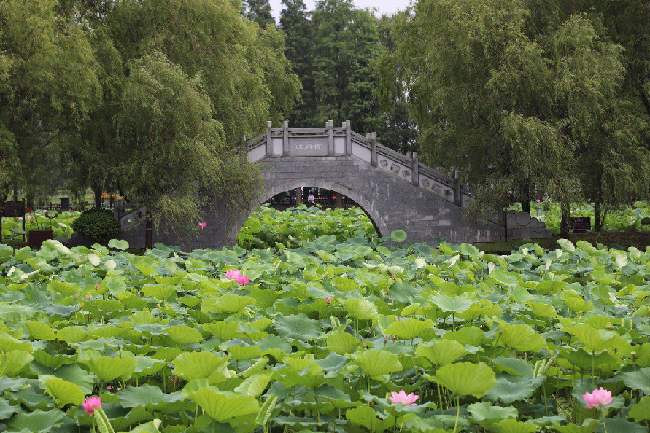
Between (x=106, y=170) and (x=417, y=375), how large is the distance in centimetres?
1593

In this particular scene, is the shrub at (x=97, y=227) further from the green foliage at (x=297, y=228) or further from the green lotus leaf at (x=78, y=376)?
the green lotus leaf at (x=78, y=376)

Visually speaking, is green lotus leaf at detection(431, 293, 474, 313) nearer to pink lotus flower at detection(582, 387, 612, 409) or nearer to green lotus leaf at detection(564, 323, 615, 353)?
green lotus leaf at detection(564, 323, 615, 353)

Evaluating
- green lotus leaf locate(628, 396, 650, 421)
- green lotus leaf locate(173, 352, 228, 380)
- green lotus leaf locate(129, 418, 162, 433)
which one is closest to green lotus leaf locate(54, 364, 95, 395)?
green lotus leaf locate(173, 352, 228, 380)

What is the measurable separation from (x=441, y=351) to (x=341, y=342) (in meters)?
0.67

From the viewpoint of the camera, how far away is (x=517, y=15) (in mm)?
18328

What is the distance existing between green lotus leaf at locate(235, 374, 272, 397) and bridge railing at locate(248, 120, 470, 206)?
58.9ft

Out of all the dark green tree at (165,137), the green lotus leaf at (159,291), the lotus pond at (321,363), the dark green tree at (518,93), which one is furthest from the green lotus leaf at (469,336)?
the dark green tree at (165,137)

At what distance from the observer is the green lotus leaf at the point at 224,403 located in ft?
9.71

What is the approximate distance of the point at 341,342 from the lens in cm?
416

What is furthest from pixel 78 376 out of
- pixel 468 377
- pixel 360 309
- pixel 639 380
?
pixel 639 380

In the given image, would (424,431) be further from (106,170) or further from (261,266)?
(106,170)

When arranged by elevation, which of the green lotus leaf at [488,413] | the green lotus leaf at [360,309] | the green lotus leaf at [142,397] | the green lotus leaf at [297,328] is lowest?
the green lotus leaf at [488,413]

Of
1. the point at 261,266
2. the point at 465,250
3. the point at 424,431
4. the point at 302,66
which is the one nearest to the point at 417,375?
the point at 424,431

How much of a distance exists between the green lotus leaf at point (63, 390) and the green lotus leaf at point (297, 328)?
1.51 m
